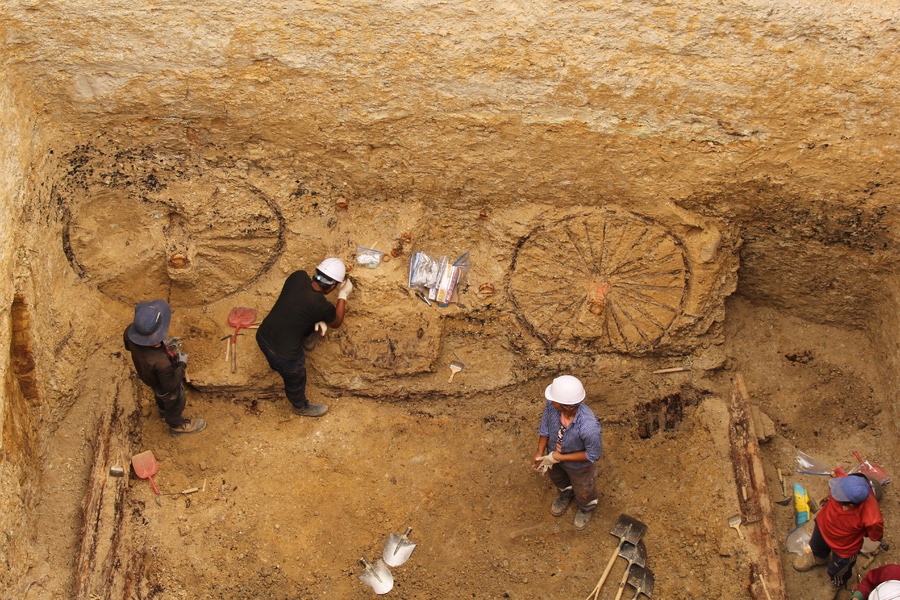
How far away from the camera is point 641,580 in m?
5.18

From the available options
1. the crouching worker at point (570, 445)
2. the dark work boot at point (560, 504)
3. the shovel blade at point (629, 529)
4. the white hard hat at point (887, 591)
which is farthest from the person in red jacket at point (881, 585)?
the dark work boot at point (560, 504)

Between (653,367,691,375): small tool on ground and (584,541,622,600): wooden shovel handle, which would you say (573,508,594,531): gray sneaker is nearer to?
(584,541,622,600): wooden shovel handle

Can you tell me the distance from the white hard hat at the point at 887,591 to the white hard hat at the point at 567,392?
1.72m

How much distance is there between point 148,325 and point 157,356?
21 cm

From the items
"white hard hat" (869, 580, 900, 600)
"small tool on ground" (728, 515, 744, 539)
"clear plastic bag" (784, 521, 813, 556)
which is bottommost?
"clear plastic bag" (784, 521, 813, 556)

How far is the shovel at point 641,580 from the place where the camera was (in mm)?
5141

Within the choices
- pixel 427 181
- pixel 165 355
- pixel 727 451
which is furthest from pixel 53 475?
pixel 727 451

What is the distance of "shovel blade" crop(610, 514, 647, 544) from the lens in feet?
17.6

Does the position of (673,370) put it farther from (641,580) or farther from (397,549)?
(397,549)

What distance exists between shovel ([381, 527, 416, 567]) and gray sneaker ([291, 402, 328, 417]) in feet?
2.99

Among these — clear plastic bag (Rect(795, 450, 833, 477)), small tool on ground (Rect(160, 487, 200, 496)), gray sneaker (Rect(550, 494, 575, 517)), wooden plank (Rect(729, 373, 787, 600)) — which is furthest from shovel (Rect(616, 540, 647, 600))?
small tool on ground (Rect(160, 487, 200, 496))

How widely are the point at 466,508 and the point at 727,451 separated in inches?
62.5

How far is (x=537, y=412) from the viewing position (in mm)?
5926

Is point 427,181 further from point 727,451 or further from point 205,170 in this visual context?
point 727,451
